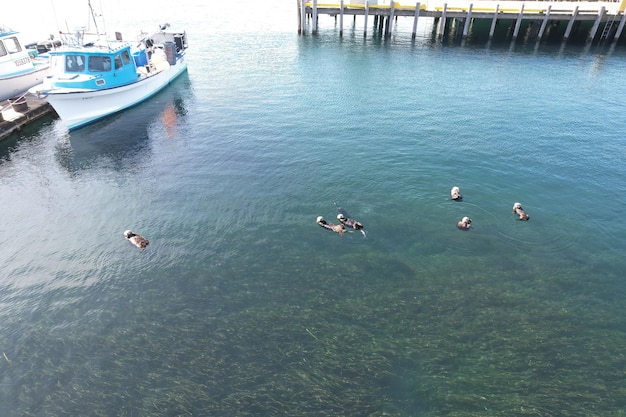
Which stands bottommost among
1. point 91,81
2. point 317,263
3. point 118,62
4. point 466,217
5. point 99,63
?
point 317,263

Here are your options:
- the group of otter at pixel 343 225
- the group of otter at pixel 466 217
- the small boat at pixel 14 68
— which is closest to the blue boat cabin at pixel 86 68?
the small boat at pixel 14 68

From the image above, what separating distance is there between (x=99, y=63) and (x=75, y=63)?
2309 mm

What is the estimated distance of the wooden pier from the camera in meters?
71.8

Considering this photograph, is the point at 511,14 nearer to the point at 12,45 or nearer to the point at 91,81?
the point at 91,81

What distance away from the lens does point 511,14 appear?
73.2 metres

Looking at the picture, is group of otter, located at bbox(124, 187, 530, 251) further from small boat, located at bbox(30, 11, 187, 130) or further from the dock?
the dock

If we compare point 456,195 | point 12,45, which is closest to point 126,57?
point 12,45

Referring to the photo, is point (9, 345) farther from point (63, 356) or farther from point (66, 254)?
point (66, 254)

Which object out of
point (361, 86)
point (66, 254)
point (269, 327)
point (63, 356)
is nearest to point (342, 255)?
point (269, 327)

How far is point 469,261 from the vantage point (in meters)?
23.4

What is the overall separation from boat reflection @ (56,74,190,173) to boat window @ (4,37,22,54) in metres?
14.1

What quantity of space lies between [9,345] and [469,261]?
24678 mm

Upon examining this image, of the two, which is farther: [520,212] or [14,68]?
[14,68]

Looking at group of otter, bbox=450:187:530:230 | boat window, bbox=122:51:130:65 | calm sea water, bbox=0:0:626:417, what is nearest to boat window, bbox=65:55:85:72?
boat window, bbox=122:51:130:65
